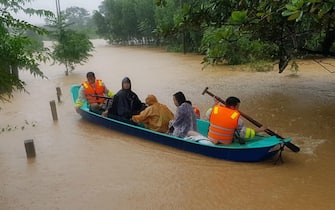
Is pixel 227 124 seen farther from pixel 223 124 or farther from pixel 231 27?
pixel 231 27

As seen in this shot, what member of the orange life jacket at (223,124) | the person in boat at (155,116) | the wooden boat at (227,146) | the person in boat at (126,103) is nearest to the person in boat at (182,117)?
the wooden boat at (227,146)

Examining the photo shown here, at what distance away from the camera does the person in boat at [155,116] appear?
749 cm

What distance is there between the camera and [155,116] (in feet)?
24.8

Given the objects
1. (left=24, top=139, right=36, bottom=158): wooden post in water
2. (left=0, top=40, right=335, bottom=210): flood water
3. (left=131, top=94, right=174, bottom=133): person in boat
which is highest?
(left=131, top=94, right=174, bottom=133): person in boat

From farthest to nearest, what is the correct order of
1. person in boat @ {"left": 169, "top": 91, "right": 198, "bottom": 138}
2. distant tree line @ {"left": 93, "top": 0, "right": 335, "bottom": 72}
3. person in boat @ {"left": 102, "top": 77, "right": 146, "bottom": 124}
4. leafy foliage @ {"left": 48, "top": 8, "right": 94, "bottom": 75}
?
leafy foliage @ {"left": 48, "top": 8, "right": 94, "bottom": 75}, person in boat @ {"left": 102, "top": 77, "right": 146, "bottom": 124}, person in boat @ {"left": 169, "top": 91, "right": 198, "bottom": 138}, distant tree line @ {"left": 93, "top": 0, "right": 335, "bottom": 72}

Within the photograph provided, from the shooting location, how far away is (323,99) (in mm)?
10734

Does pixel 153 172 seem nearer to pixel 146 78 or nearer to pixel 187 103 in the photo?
pixel 187 103

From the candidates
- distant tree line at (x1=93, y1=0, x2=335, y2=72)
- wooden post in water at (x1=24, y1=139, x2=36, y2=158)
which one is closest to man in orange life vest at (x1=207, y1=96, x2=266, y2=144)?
distant tree line at (x1=93, y1=0, x2=335, y2=72)

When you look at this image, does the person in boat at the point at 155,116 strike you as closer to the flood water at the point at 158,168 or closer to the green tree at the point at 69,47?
the flood water at the point at 158,168

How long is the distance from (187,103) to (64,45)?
1344cm

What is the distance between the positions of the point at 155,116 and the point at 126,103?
971 millimetres

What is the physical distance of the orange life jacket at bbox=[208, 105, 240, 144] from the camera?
627 centimetres

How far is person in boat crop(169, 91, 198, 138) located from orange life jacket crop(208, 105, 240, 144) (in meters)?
0.53

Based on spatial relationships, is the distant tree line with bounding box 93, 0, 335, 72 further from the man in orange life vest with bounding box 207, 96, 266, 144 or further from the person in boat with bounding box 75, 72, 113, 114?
the person in boat with bounding box 75, 72, 113, 114
